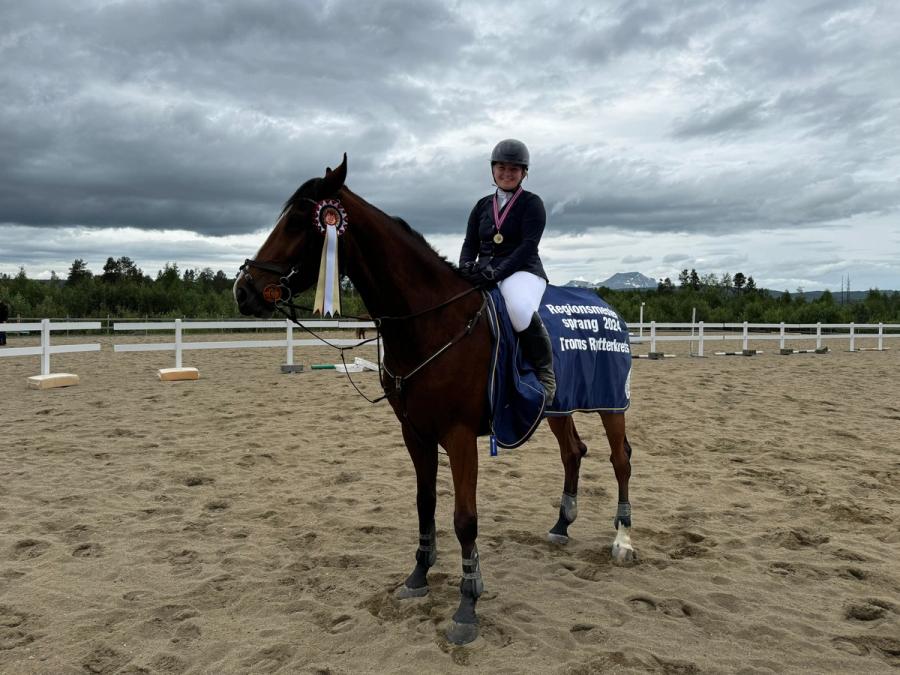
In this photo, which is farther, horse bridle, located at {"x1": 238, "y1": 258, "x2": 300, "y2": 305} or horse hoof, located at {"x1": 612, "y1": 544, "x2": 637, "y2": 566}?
horse hoof, located at {"x1": 612, "y1": 544, "x2": 637, "y2": 566}

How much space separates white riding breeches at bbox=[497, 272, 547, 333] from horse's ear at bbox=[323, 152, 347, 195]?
3.94 feet

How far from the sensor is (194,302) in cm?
3681

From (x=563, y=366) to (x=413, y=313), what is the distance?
119 cm

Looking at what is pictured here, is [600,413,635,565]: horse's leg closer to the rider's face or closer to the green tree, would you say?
the rider's face

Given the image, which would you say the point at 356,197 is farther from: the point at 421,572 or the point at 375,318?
the point at 421,572

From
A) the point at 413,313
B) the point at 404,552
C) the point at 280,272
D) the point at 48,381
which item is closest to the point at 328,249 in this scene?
the point at 280,272

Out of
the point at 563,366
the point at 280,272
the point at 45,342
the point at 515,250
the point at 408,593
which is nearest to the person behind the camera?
the point at 280,272

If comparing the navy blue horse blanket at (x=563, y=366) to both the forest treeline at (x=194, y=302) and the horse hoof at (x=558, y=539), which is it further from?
the forest treeline at (x=194, y=302)

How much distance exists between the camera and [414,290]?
3.33 meters

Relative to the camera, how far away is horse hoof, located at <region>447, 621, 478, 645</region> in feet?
9.84

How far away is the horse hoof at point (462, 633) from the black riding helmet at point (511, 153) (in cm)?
272

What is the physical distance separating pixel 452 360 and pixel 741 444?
211 inches

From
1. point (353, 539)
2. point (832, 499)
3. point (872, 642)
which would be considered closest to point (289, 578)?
point (353, 539)

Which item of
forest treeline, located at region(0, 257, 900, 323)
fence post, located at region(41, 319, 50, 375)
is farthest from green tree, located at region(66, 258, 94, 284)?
fence post, located at region(41, 319, 50, 375)
